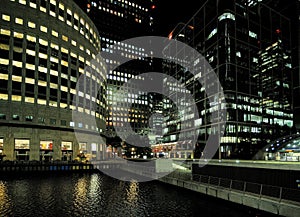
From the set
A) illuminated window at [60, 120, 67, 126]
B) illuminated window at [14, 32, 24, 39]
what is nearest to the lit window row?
illuminated window at [14, 32, 24, 39]

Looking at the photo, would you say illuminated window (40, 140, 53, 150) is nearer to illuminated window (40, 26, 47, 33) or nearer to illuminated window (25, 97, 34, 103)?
illuminated window (25, 97, 34, 103)

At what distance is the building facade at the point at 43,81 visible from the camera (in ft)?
225

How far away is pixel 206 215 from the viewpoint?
18844mm

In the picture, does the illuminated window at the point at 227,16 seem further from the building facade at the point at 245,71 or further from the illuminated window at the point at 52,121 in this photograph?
the illuminated window at the point at 52,121

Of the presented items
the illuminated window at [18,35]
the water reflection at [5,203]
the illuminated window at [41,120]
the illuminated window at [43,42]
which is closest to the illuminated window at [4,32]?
the illuminated window at [18,35]

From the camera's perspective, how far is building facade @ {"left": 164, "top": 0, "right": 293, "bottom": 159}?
3652 inches

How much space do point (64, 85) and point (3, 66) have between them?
17.6 metres

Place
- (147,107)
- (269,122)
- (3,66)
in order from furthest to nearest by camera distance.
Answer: (147,107) < (269,122) < (3,66)

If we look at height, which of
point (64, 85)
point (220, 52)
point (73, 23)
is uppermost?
point (73, 23)

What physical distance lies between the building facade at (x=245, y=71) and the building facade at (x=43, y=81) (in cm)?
4557

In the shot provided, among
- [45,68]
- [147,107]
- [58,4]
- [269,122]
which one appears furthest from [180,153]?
[147,107]

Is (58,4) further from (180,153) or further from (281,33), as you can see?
(281,33)

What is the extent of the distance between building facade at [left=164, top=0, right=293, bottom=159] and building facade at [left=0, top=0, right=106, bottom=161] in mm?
45568

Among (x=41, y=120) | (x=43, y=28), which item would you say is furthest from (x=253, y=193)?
(x=43, y=28)
